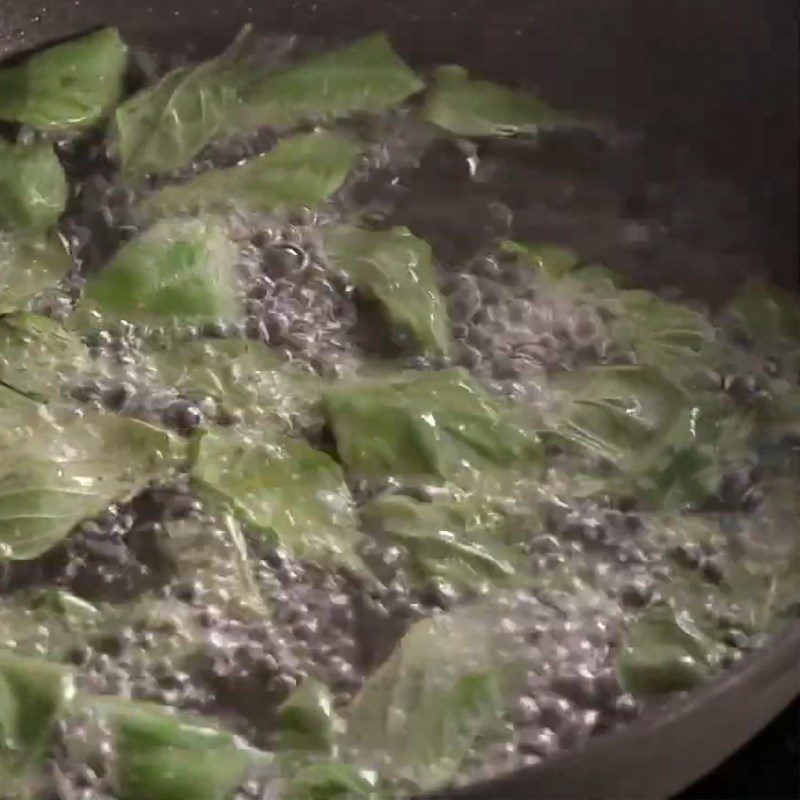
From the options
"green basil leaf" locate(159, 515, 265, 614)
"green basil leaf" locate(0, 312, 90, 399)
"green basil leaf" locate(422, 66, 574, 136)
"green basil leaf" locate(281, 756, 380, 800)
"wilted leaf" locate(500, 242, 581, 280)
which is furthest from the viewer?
"green basil leaf" locate(422, 66, 574, 136)

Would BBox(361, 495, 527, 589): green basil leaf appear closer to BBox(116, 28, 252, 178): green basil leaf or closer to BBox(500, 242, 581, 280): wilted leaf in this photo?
BBox(500, 242, 581, 280): wilted leaf

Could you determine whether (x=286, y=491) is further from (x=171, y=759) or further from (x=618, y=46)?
(x=618, y=46)

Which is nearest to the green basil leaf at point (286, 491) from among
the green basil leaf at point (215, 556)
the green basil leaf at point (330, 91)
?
the green basil leaf at point (215, 556)

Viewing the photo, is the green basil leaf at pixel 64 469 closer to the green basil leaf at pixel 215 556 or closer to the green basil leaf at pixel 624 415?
the green basil leaf at pixel 215 556

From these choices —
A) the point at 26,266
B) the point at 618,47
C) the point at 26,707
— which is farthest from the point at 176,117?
the point at 26,707

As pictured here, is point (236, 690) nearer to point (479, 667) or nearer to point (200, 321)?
point (479, 667)

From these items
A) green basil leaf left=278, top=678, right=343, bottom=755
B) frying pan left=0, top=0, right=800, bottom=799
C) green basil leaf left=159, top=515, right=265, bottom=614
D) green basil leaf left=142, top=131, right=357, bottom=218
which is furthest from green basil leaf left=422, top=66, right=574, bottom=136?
green basil leaf left=278, top=678, right=343, bottom=755

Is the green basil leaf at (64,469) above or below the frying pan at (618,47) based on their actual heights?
below
